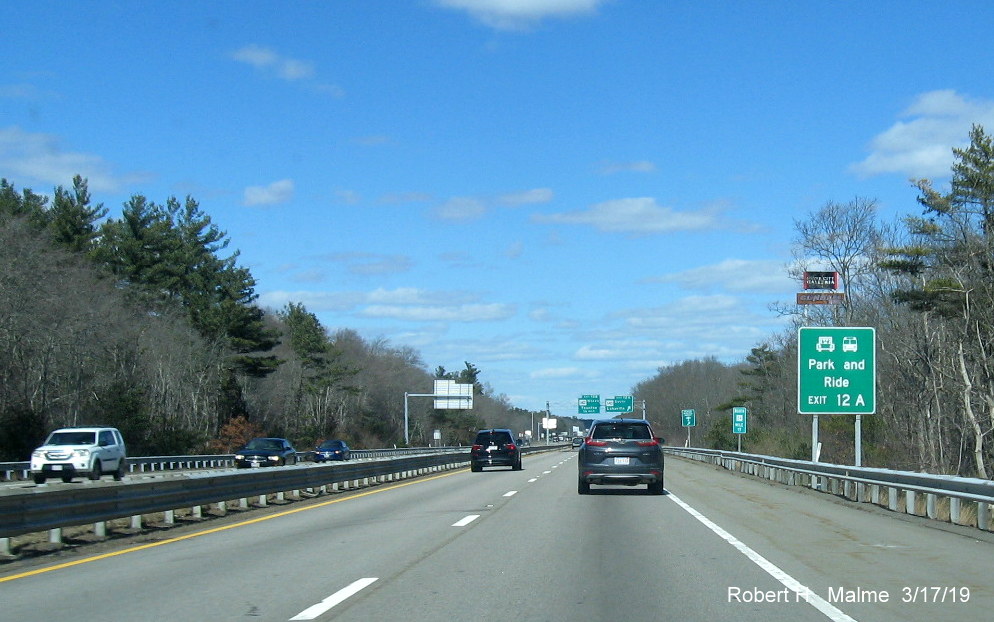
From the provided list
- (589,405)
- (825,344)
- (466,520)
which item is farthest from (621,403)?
(466,520)

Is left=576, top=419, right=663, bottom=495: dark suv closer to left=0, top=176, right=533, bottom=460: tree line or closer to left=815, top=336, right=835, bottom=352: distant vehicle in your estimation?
left=815, top=336, right=835, bottom=352: distant vehicle

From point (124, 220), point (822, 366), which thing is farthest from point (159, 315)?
point (822, 366)

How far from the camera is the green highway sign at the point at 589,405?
100 meters

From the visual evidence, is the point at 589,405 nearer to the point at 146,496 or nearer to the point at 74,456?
the point at 74,456

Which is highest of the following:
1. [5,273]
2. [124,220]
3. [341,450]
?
[124,220]

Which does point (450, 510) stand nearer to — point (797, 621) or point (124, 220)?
point (797, 621)

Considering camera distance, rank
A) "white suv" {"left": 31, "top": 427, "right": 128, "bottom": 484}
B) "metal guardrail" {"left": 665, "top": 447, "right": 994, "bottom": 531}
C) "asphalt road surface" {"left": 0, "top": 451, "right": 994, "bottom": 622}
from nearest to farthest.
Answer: "asphalt road surface" {"left": 0, "top": 451, "right": 994, "bottom": 622} → "metal guardrail" {"left": 665, "top": 447, "right": 994, "bottom": 531} → "white suv" {"left": 31, "top": 427, "right": 128, "bottom": 484}

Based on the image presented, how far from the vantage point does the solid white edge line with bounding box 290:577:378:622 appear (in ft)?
27.3

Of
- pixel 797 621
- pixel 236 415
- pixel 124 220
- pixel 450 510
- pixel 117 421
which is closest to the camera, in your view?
pixel 797 621

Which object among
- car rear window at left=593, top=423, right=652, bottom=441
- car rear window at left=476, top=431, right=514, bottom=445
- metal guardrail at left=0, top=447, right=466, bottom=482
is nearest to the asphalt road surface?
car rear window at left=593, top=423, right=652, bottom=441

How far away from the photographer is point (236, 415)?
80188 mm

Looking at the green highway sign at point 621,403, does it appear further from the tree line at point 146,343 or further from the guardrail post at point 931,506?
the guardrail post at point 931,506

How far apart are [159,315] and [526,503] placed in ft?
194

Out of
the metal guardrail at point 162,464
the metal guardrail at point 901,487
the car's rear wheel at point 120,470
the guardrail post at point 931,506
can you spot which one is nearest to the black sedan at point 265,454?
the metal guardrail at point 162,464
